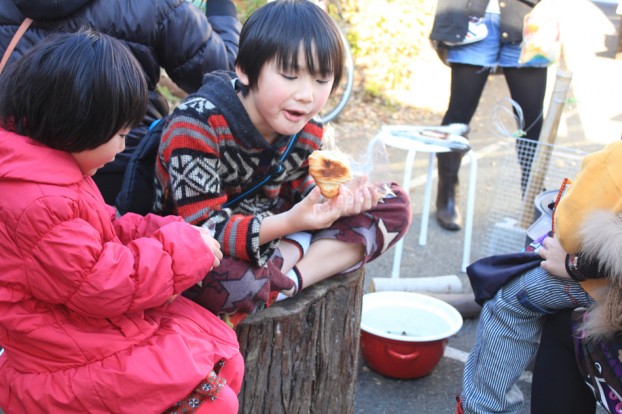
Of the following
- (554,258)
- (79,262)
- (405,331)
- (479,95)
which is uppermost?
(79,262)

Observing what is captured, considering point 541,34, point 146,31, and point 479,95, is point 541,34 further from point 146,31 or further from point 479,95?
point 146,31

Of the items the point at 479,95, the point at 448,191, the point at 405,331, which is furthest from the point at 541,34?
the point at 405,331

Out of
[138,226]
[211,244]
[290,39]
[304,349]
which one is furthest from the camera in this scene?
[304,349]

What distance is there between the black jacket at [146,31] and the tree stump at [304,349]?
2.56ft

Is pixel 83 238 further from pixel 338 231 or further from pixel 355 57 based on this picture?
pixel 355 57

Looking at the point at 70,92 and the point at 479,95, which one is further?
the point at 479,95

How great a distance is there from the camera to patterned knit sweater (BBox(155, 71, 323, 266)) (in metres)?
1.94

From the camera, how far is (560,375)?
6.70 ft

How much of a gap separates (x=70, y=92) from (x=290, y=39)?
2.23 ft

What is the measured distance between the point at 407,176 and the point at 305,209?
5.86 feet

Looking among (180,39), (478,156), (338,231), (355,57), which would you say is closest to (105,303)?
(338,231)

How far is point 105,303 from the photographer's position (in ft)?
4.87

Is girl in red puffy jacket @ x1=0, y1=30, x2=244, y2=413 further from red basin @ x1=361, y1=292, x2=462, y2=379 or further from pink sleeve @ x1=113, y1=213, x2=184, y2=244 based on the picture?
red basin @ x1=361, y1=292, x2=462, y2=379

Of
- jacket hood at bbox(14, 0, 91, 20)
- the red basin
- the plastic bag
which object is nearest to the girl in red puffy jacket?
jacket hood at bbox(14, 0, 91, 20)
